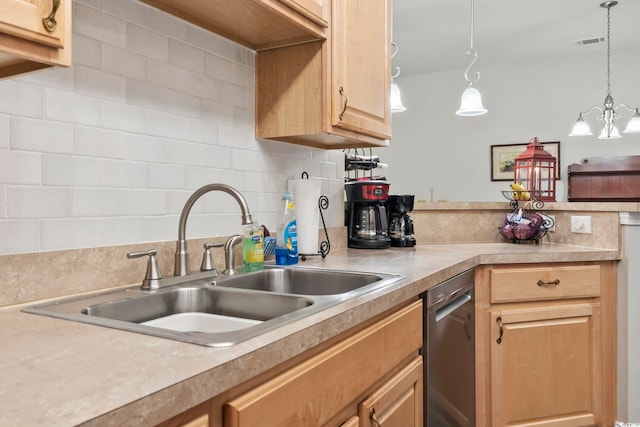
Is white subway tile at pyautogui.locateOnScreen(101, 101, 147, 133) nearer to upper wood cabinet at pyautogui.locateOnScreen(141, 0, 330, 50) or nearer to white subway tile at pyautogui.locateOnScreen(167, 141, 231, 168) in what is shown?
white subway tile at pyautogui.locateOnScreen(167, 141, 231, 168)

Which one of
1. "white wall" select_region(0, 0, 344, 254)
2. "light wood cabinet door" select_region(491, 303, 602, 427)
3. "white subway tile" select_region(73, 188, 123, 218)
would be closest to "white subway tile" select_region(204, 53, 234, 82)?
"white wall" select_region(0, 0, 344, 254)

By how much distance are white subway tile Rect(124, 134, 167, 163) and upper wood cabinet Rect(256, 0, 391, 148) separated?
0.48 metres

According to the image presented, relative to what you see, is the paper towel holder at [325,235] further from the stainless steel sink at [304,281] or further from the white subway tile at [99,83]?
the white subway tile at [99,83]

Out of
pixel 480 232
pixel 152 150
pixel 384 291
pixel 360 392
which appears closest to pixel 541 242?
pixel 480 232

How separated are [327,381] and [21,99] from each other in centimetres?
94

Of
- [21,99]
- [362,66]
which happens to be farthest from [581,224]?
[21,99]

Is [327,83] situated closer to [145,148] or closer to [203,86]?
[203,86]

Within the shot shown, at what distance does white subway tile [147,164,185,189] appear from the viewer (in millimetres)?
1456

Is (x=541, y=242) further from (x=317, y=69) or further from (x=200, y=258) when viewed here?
(x=200, y=258)

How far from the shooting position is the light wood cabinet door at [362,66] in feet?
5.92

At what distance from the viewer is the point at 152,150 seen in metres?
1.46

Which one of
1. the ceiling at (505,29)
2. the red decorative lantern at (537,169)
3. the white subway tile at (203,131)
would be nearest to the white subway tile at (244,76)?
the white subway tile at (203,131)

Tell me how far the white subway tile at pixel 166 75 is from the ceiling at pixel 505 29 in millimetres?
2980

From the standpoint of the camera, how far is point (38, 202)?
117 centimetres
